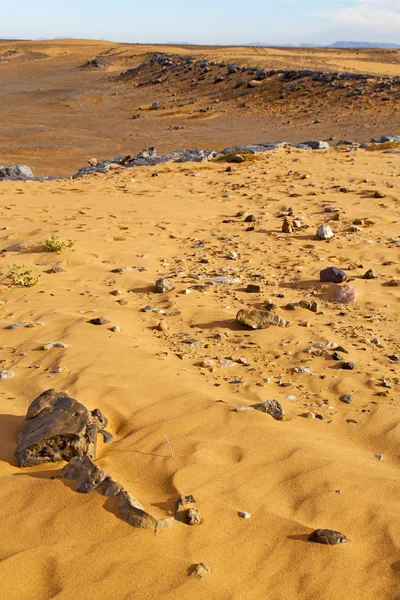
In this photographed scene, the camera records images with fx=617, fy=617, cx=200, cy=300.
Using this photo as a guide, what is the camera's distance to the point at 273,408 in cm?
326

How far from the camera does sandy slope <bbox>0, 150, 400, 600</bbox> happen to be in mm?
2219

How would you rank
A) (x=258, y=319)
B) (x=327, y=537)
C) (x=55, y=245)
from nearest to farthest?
(x=327, y=537), (x=258, y=319), (x=55, y=245)

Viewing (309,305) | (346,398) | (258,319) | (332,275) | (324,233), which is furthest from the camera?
(324,233)

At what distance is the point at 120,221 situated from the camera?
7.83 m

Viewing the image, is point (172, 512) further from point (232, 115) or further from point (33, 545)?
point (232, 115)

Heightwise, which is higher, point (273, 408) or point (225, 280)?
point (273, 408)

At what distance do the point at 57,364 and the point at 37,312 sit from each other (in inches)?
40.6

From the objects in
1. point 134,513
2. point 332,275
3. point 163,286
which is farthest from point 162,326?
point 134,513

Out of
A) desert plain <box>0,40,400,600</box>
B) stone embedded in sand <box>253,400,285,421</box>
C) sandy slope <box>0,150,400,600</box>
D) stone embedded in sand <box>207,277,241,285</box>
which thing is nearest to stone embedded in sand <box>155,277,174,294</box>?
desert plain <box>0,40,400,600</box>

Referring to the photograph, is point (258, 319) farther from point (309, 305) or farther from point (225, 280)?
point (225, 280)

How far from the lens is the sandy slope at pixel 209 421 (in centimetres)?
222

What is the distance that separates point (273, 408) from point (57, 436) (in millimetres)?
1135

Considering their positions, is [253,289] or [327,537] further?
[253,289]

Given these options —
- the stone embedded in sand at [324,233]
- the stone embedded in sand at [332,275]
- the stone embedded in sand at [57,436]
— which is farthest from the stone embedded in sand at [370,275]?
the stone embedded in sand at [57,436]
